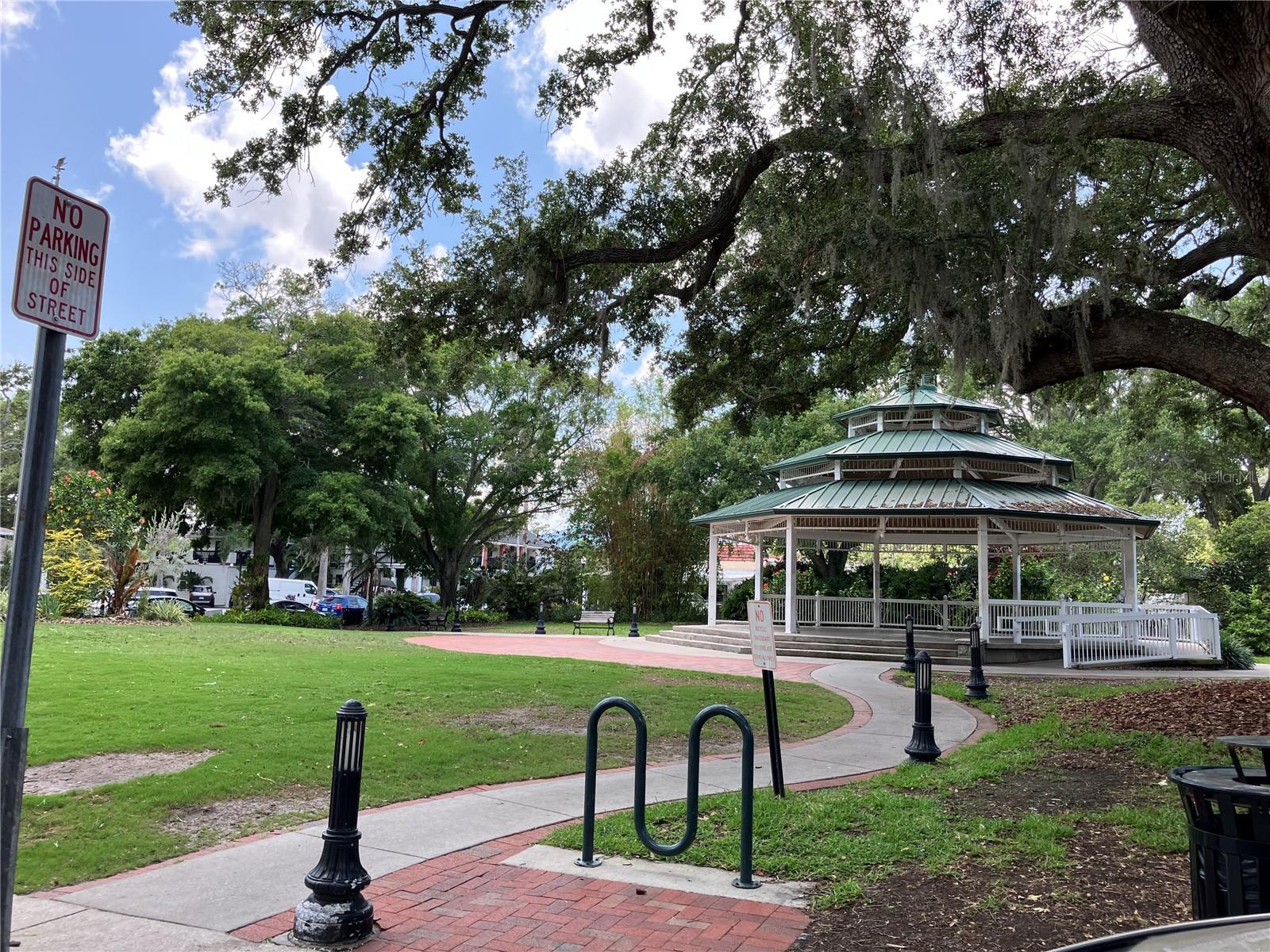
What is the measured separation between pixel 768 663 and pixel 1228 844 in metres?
4.02

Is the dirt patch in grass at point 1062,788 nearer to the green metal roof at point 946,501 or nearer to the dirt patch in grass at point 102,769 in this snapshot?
the dirt patch in grass at point 102,769

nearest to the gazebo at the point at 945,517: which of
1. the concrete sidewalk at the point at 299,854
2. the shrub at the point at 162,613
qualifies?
the concrete sidewalk at the point at 299,854

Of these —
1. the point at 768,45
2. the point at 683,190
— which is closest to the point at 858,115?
the point at 768,45

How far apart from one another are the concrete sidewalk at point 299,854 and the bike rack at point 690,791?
3.22 feet

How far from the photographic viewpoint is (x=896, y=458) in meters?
23.7

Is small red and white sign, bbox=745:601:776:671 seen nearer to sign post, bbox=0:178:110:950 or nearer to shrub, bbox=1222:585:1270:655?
sign post, bbox=0:178:110:950

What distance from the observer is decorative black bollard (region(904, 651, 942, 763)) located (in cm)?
859

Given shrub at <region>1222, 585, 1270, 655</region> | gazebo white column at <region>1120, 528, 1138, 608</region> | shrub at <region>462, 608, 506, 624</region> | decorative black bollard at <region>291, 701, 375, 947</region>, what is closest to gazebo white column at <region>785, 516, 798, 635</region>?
gazebo white column at <region>1120, 528, 1138, 608</region>

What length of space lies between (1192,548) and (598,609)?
22.8m

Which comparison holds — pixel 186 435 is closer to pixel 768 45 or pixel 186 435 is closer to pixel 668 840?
pixel 768 45

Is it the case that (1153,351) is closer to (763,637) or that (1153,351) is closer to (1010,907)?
(763,637)

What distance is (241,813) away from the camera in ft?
20.8

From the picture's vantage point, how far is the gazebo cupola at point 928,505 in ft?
70.3

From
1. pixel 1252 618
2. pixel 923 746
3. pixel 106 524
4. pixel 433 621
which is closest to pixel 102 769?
pixel 923 746
